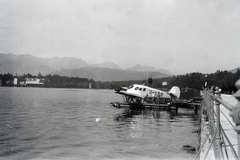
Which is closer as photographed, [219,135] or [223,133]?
[219,135]

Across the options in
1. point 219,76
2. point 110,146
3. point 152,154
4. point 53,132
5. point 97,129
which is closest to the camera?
point 152,154

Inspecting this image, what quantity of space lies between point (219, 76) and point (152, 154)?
144027mm

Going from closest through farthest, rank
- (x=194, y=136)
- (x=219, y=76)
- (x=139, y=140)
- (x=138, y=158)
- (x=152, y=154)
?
(x=138, y=158), (x=152, y=154), (x=139, y=140), (x=194, y=136), (x=219, y=76)

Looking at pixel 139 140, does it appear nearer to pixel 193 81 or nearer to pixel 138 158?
Answer: pixel 138 158

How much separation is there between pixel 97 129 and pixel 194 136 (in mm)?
8193

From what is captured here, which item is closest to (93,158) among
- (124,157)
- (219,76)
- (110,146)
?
(124,157)

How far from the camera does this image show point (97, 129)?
21.4m

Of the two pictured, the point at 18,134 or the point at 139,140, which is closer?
the point at 139,140

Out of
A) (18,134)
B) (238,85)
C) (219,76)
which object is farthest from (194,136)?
(219,76)

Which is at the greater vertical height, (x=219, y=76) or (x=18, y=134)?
(x=219, y=76)

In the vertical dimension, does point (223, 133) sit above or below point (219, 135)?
below

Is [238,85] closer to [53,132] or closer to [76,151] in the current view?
[76,151]

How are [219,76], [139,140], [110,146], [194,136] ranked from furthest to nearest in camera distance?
[219,76] → [194,136] → [139,140] → [110,146]

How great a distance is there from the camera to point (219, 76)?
475 ft
